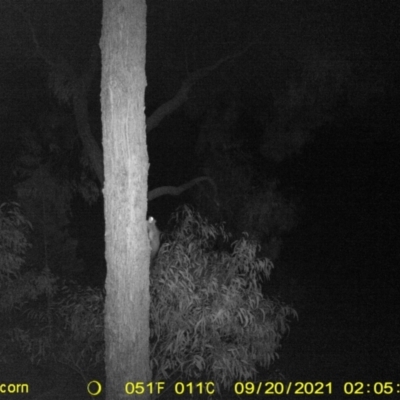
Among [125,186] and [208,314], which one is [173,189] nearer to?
[208,314]

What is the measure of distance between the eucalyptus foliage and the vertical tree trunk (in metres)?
0.50

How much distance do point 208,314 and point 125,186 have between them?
1018mm

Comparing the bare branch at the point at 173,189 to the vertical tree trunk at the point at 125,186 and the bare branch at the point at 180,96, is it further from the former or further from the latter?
the vertical tree trunk at the point at 125,186

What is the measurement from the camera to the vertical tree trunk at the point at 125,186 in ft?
11.8

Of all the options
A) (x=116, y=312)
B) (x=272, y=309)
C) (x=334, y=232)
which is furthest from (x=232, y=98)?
(x=334, y=232)

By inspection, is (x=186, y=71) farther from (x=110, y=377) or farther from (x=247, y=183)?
(x=110, y=377)

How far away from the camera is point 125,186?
141 inches

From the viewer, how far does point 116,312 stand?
3686 mm

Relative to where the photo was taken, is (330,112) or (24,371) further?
(330,112)

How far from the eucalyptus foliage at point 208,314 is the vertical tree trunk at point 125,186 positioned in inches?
19.6

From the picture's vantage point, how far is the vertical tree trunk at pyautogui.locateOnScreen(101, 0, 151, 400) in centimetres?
359

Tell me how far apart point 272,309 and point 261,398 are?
254 centimetres

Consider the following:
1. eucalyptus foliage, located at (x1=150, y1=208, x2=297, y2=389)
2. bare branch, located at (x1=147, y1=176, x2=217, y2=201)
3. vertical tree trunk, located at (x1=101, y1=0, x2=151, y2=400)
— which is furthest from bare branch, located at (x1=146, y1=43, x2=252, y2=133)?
vertical tree trunk, located at (x1=101, y1=0, x2=151, y2=400)

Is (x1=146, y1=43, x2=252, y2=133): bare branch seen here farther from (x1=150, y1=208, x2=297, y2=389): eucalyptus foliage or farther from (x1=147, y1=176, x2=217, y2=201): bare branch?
(x1=150, y1=208, x2=297, y2=389): eucalyptus foliage
